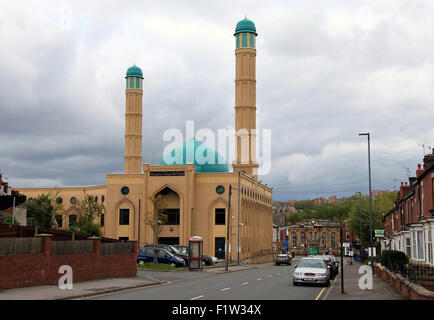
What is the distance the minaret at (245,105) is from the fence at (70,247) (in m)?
52.1

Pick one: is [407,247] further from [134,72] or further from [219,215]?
[134,72]

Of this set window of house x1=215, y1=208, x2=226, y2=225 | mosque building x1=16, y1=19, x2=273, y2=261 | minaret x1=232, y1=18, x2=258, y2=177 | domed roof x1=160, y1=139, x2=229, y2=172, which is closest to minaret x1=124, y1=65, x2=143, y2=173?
mosque building x1=16, y1=19, x2=273, y2=261

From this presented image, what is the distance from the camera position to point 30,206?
67.8 metres

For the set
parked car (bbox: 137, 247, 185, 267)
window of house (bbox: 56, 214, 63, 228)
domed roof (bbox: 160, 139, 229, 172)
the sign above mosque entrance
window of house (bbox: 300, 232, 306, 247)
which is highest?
domed roof (bbox: 160, 139, 229, 172)

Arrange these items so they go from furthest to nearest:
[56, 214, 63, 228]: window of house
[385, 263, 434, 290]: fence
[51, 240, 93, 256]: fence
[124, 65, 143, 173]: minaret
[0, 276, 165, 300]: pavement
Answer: [124, 65, 143, 173]: minaret
[56, 214, 63, 228]: window of house
[51, 240, 93, 256]: fence
[0, 276, 165, 300]: pavement
[385, 263, 434, 290]: fence

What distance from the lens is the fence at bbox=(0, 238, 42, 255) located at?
2222cm

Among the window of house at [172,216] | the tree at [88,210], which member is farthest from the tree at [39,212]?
the window of house at [172,216]

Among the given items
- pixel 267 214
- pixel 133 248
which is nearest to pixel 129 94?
pixel 267 214

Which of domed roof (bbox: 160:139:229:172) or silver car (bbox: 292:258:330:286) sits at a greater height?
domed roof (bbox: 160:139:229:172)

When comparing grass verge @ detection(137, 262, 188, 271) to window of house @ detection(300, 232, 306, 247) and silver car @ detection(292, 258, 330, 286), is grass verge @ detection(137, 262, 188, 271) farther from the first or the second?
window of house @ detection(300, 232, 306, 247)

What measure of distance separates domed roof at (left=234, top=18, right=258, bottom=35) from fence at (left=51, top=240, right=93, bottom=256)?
59033 millimetres

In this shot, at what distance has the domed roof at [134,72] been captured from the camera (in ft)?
294

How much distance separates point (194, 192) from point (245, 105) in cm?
1627
